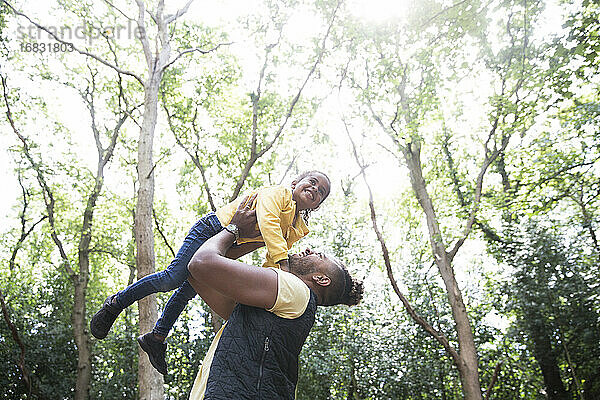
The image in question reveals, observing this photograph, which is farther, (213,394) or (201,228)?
(201,228)

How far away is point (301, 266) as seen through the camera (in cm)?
162

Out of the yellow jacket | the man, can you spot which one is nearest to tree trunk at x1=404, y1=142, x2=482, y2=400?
the yellow jacket

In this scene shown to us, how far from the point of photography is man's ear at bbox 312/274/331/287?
1.56 m

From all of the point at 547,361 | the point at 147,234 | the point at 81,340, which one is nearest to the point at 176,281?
the point at 147,234

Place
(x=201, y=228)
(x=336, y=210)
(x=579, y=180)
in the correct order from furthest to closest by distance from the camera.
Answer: (x=336, y=210) < (x=579, y=180) < (x=201, y=228)

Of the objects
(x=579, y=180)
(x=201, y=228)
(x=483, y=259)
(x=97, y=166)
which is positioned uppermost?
(x=97, y=166)

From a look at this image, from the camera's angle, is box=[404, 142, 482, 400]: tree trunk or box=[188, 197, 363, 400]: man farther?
box=[404, 142, 482, 400]: tree trunk

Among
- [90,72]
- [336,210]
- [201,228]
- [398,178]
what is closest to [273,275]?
[201,228]

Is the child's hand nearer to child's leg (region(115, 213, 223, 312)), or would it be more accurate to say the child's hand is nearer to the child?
the child

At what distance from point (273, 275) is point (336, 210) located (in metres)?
9.83


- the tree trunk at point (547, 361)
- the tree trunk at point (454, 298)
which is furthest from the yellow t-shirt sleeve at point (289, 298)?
the tree trunk at point (547, 361)

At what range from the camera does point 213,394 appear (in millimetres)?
1260

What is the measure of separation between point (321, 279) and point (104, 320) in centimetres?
114

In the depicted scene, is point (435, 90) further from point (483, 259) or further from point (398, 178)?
point (398, 178)
